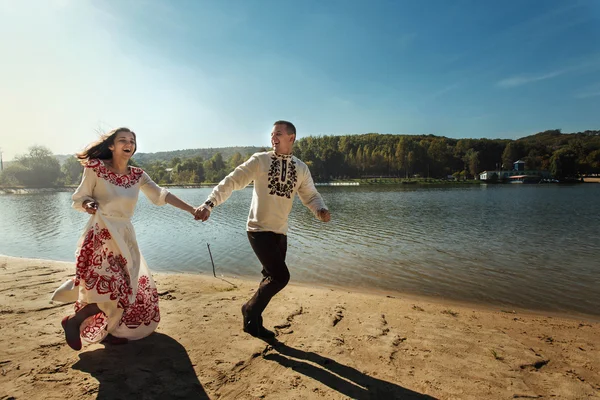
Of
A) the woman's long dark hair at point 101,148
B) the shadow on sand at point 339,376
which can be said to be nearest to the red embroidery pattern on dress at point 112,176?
the woman's long dark hair at point 101,148

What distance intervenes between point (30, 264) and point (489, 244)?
17551 mm

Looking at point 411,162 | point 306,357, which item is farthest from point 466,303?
point 411,162

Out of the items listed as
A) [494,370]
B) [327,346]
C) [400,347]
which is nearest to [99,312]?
[327,346]

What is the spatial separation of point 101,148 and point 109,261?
1366 millimetres

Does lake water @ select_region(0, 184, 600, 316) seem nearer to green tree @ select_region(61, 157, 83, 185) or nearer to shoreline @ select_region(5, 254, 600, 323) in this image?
shoreline @ select_region(5, 254, 600, 323)

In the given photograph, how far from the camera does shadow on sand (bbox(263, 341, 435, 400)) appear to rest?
317cm

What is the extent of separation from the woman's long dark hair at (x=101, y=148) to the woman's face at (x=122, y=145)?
5 cm

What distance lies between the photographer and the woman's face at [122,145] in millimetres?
3912

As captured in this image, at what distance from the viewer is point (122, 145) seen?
3914 mm

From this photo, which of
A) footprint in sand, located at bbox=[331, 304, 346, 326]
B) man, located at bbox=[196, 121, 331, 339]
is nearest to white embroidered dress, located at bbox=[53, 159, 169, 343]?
man, located at bbox=[196, 121, 331, 339]

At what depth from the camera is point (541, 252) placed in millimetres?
12938

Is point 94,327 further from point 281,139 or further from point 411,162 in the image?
point 411,162

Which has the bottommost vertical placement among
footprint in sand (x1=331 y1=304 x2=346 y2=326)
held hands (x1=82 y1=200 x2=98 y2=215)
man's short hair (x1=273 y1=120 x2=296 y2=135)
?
footprint in sand (x1=331 y1=304 x2=346 y2=326)

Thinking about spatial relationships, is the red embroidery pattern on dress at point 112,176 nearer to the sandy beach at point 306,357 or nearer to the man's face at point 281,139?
the man's face at point 281,139
